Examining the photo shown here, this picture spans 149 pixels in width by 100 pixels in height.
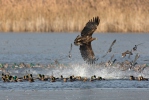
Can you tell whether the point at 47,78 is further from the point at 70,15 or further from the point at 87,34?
the point at 70,15

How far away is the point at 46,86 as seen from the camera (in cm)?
2722

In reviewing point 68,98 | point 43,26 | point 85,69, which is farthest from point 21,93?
point 43,26

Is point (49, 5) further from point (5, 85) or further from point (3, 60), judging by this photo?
point (5, 85)

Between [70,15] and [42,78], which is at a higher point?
[70,15]

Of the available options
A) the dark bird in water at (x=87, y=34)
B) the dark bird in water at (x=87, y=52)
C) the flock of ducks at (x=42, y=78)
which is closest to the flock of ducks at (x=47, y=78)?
the flock of ducks at (x=42, y=78)

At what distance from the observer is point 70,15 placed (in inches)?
2987

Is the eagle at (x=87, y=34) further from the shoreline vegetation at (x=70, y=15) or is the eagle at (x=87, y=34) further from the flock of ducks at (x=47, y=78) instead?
the shoreline vegetation at (x=70, y=15)

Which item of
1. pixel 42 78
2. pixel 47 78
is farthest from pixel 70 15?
pixel 42 78

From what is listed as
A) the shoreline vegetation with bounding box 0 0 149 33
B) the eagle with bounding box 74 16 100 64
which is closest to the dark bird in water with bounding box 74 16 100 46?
the eagle with bounding box 74 16 100 64

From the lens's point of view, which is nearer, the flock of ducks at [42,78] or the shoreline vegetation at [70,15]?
the flock of ducks at [42,78]

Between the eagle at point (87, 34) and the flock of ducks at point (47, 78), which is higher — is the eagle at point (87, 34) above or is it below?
above

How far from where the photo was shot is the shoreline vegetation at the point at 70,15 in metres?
71.1

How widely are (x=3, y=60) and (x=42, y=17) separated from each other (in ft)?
118

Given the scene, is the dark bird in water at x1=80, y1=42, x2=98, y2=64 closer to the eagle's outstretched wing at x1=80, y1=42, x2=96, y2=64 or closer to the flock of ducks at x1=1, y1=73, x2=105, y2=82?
the eagle's outstretched wing at x1=80, y1=42, x2=96, y2=64
